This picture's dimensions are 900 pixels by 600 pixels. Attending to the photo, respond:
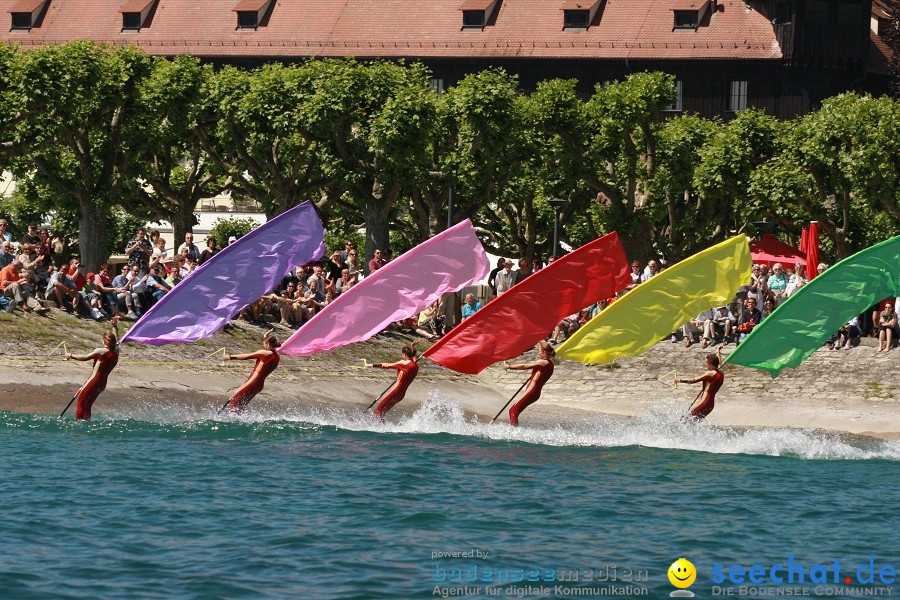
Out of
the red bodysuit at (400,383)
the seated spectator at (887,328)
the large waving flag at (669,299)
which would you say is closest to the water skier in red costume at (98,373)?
the red bodysuit at (400,383)

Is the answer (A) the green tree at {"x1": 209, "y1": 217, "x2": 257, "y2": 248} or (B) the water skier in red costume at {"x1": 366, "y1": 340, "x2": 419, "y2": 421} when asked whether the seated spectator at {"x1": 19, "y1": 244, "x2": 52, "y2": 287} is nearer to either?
(B) the water skier in red costume at {"x1": 366, "y1": 340, "x2": 419, "y2": 421}

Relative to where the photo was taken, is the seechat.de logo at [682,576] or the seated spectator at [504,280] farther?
the seated spectator at [504,280]

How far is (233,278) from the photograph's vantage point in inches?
1227

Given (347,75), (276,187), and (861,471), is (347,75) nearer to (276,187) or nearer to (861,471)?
(276,187)

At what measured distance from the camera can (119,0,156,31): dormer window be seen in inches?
2918

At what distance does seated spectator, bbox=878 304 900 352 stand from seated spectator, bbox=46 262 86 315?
20.5 meters

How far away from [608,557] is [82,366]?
55.4ft

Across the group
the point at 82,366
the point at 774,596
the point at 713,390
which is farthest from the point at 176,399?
the point at 774,596

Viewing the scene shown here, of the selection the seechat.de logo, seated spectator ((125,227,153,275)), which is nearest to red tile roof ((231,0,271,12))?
seated spectator ((125,227,153,275))

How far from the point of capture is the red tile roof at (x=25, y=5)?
75.2 m

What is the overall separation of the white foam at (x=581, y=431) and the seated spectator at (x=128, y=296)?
4696mm

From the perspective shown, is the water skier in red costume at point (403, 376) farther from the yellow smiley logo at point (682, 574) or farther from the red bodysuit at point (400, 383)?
the yellow smiley logo at point (682, 574)

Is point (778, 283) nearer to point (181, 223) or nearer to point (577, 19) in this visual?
point (181, 223)

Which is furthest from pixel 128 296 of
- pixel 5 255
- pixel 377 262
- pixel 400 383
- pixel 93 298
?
pixel 400 383
